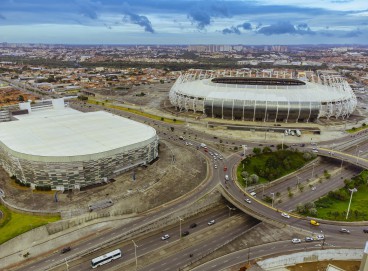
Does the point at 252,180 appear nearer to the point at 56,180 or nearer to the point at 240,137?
the point at 240,137

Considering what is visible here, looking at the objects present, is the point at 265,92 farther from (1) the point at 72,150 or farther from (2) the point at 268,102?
(1) the point at 72,150

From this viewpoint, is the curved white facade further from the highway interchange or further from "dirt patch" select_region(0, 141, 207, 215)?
the highway interchange

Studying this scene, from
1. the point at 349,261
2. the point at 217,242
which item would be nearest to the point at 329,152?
the point at 349,261

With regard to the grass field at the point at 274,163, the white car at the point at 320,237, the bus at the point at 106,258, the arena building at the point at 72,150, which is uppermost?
the arena building at the point at 72,150

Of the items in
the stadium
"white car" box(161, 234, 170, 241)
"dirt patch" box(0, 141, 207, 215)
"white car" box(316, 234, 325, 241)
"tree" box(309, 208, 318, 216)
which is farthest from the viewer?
the stadium

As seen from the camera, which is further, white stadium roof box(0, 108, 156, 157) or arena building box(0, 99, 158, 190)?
white stadium roof box(0, 108, 156, 157)

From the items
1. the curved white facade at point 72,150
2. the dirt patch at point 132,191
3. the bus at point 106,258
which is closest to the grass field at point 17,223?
the dirt patch at point 132,191

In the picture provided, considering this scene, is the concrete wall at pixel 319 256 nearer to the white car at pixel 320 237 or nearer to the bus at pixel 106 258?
the white car at pixel 320 237

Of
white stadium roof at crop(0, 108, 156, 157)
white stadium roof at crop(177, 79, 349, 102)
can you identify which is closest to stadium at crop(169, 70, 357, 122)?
white stadium roof at crop(177, 79, 349, 102)
